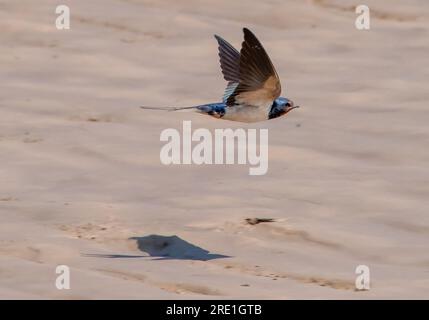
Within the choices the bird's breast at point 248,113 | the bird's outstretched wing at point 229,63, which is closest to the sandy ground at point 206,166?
the bird's breast at point 248,113

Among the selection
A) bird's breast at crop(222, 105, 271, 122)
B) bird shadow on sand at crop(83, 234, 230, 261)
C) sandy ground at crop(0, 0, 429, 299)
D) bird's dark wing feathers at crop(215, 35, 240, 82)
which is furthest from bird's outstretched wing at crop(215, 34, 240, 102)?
bird shadow on sand at crop(83, 234, 230, 261)

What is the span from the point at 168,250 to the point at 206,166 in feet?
4.51

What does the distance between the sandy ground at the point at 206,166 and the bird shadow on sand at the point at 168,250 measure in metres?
0.01

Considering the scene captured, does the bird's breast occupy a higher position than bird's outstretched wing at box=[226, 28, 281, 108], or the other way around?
bird's outstretched wing at box=[226, 28, 281, 108]

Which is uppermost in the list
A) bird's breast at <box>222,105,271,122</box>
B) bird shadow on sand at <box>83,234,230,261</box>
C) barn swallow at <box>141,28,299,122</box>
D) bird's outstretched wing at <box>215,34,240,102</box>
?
bird's outstretched wing at <box>215,34,240,102</box>

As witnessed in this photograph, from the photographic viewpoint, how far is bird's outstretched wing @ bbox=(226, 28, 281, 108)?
24.1 feet

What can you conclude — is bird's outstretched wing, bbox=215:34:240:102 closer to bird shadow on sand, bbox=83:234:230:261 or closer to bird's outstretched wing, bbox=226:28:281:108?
bird's outstretched wing, bbox=226:28:281:108

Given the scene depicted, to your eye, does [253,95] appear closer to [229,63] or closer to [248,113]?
[248,113]

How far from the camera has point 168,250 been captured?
7172mm

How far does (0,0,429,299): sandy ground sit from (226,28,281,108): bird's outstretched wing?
53 centimetres

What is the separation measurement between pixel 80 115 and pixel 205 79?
1.05 metres
